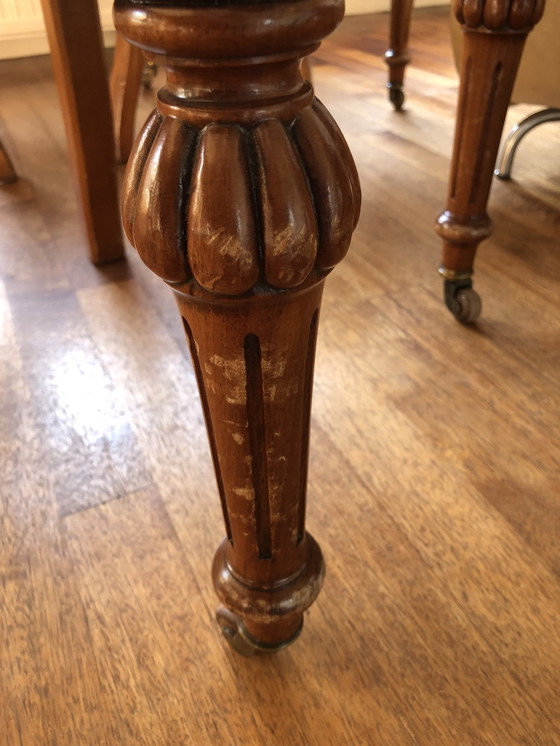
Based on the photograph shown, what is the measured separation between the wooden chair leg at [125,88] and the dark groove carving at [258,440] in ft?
3.88

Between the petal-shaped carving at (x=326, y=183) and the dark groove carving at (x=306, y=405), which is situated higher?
the petal-shaped carving at (x=326, y=183)

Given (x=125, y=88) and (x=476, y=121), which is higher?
(x=476, y=121)

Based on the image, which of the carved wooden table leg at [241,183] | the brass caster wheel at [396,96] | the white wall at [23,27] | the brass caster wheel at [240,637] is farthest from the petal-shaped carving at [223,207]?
the white wall at [23,27]

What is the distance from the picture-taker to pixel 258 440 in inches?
16.2

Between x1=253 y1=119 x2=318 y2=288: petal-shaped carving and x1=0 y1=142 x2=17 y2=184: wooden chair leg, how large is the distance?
1.38 metres

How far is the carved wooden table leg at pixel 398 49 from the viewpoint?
1685mm

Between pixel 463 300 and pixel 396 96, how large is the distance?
43.5 inches

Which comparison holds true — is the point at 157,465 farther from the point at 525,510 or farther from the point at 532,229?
the point at 532,229

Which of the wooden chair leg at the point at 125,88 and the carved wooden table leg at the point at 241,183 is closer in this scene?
the carved wooden table leg at the point at 241,183

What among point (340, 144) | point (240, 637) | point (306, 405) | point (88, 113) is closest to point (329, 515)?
point (240, 637)

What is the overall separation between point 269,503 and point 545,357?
0.62 metres

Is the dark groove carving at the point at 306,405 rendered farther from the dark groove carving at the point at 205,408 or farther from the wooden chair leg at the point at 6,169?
the wooden chair leg at the point at 6,169

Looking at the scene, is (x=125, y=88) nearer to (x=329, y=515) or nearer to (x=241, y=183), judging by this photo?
(x=329, y=515)

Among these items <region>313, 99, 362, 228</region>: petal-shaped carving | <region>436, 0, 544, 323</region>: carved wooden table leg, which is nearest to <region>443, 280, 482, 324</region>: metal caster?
<region>436, 0, 544, 323</region>: carved wooden table leg
